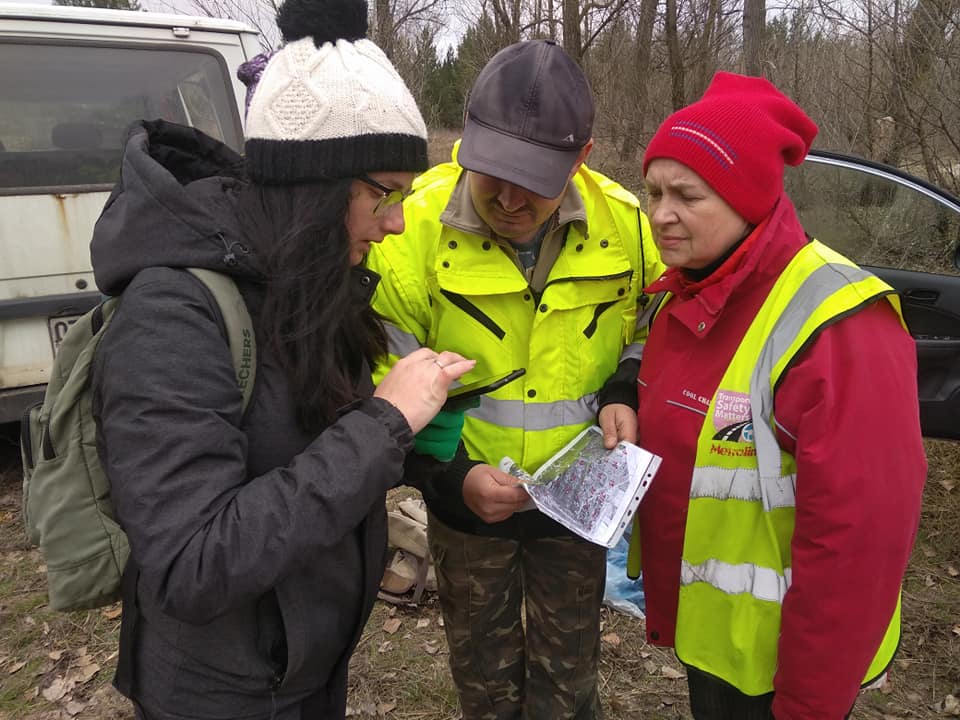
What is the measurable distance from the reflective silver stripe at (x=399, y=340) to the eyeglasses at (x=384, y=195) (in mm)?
593

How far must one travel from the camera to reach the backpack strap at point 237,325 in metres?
1.16

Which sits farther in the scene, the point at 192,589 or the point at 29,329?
the point at 29,329

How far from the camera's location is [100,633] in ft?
10.5

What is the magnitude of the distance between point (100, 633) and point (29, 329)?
1584 mm

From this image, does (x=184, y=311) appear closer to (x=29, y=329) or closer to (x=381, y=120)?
(x=381, y=120)

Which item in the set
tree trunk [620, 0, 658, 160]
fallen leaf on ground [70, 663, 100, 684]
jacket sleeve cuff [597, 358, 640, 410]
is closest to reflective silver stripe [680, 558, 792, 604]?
jacket sleeve cuff [597, 358, 640, 410]

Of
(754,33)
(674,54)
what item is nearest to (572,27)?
(674,54)

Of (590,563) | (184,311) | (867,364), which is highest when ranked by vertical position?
(184,311)


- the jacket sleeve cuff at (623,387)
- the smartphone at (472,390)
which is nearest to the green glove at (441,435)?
the smartphone at (472,390)

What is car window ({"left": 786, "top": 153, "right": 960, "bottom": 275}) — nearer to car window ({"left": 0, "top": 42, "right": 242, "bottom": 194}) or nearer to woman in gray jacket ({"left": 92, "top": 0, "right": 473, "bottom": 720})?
woman in gray jacket ({"left": 92, "top": 0, "right": 473, "bottom": 720})

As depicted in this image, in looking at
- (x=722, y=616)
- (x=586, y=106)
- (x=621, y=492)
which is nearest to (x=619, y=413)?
(x=621, y=492)

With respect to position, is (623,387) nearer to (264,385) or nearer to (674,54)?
(264,385)

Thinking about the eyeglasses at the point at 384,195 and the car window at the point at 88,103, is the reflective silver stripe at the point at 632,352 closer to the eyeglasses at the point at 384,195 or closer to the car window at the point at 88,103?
the eyeglasses at the point at 384,195

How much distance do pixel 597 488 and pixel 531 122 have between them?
0.91 meters
